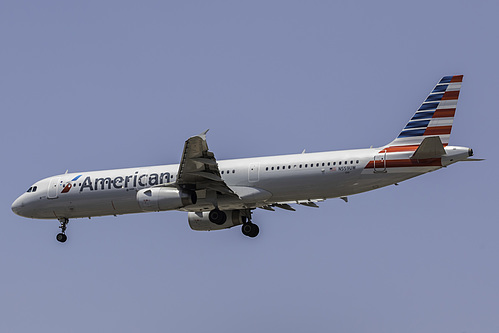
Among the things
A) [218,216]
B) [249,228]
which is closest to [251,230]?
[249,228]

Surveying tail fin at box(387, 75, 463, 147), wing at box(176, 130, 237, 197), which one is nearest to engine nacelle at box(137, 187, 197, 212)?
wing at box(176, 130, 237, 197)

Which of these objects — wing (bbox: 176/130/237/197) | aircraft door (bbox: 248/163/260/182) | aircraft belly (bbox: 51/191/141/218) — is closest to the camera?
wing (bbox: 176/130/237/197)

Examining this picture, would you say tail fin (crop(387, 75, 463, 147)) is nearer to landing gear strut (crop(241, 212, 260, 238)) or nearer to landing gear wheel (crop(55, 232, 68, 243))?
landing gear strut (crop(241, 212, 260, 238))

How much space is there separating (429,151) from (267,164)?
7.57 meters

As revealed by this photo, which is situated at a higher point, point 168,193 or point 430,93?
point 430,93

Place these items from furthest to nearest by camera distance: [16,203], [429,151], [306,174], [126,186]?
[16,203], [126,186], [306,174], [429,151]

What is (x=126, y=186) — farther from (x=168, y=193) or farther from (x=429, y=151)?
(x=429, y=151)

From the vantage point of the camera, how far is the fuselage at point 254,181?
36.9 m

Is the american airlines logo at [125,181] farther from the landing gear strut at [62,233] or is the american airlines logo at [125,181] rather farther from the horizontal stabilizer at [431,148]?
the horizontal stabilizer at [431,148]

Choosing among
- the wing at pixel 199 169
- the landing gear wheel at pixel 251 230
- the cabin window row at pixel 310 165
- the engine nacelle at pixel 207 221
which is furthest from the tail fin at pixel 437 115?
the engine nacelle at pixel 207 221

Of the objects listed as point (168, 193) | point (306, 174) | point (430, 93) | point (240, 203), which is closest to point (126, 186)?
point (168, 193)

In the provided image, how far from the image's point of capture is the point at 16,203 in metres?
44.1

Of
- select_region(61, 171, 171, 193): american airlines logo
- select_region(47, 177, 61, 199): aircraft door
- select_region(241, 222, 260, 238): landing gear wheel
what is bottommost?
select_region(241, 222, 260, 238): landing gear wheel

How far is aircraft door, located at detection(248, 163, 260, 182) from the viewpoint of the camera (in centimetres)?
3919
